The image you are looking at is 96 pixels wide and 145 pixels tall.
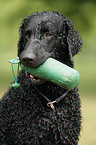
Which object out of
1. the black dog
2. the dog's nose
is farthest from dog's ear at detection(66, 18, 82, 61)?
the dog's nose

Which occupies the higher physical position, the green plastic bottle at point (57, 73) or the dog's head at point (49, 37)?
the dog's head at point (49, 37)

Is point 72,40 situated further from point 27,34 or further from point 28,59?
point 28,59

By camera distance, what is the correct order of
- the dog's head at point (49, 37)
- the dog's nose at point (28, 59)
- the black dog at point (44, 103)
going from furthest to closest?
the black dog at point (44, 103) < the dog's head at point (49, 37) < the dog's nose at point (28, 59)

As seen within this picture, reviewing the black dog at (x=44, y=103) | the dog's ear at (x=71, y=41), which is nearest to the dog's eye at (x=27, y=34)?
the black dog at (x=44, y=103)

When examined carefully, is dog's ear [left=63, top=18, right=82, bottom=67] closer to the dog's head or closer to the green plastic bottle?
the dog's head

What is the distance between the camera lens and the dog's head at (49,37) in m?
2.44

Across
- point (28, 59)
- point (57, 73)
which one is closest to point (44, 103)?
point (57, 73)

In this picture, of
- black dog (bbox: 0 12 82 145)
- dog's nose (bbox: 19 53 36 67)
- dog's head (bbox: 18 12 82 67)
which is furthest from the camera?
black dog (bbox: 0 12 82 145)

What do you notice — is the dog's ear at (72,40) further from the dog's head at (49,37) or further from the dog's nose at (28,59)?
the dog's nose at (28,59)

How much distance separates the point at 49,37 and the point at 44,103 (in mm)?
672

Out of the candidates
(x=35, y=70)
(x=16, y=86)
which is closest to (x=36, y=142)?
(x=16, y=86)

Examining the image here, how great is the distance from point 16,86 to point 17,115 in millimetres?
301

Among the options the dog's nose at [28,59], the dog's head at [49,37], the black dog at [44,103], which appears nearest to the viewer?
the dog's nose at [28,59]

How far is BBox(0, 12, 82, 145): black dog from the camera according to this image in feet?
8.55
